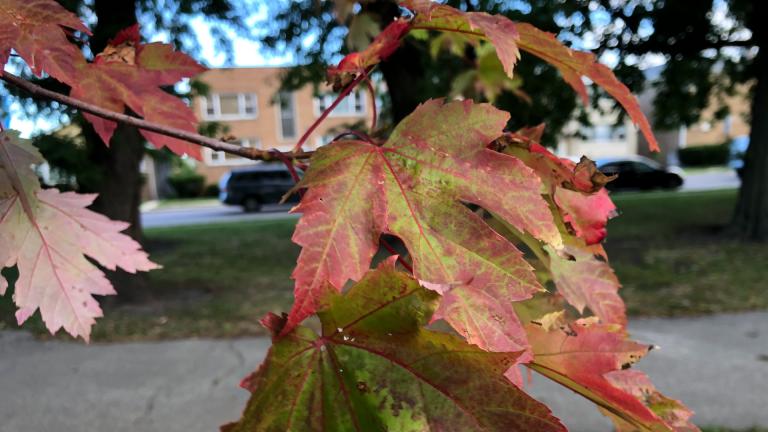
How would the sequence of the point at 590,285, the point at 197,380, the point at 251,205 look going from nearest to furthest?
the point at 590,285, the point at 197,380, the point at 251,205

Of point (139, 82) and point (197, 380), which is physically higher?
point (139, 82)

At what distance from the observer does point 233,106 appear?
29578mm

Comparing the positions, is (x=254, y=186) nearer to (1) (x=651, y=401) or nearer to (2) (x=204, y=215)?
(2) (x=204, y=215)

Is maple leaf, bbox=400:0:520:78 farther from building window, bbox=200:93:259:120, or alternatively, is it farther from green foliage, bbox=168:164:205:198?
green foliage, bbox=168:164:205:198

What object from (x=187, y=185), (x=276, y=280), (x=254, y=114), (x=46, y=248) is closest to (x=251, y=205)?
(x=187, y=185)

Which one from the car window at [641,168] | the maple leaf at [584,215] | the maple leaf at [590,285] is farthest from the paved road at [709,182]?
the maple leaf at [584,215]

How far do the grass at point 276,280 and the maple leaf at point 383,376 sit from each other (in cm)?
468

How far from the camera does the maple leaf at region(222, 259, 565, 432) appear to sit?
474mm

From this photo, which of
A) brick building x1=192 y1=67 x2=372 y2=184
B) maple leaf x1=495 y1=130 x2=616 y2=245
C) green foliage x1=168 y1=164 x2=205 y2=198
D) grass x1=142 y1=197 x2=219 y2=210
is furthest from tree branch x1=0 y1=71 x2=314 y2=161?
green foliage x1=168 y1=164 x2=205 y2=198

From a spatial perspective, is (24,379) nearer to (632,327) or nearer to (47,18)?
(47,18)

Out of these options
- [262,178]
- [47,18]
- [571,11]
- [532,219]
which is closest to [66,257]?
[47,18]

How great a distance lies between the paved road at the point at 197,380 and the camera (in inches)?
134

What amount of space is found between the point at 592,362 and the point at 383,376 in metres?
0.29

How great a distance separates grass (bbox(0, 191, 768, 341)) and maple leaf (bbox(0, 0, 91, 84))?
14.9 ft
